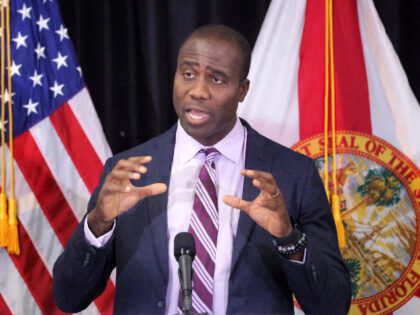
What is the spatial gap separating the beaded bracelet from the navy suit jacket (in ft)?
0.10

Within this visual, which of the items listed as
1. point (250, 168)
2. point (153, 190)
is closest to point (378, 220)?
point (250, 168)

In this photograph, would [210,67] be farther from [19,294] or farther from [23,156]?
[19,294]

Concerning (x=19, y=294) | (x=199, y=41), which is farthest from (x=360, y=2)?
(x=19, y=294)

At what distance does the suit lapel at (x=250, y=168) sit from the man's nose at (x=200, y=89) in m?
0.26

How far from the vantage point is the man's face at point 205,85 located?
1.95 m

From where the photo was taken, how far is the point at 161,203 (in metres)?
1.92

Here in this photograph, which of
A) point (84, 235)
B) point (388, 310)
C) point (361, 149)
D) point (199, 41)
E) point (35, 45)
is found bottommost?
point (388, 310)

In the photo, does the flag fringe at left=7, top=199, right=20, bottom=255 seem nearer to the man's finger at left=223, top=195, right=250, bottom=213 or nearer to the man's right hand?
the man's right hand

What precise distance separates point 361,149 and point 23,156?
1543 mm

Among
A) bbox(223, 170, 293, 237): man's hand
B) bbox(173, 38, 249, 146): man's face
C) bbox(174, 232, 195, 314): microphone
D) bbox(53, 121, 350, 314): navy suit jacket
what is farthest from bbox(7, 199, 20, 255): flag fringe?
bbox(174, 232, 195, 314): microphone

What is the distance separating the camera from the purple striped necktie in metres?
1.80

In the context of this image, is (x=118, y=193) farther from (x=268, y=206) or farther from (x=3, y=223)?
(x=3, y=223)

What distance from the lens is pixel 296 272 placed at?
173cm

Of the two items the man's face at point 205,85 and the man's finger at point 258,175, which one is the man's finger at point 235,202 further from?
the man's face at point 205,85
